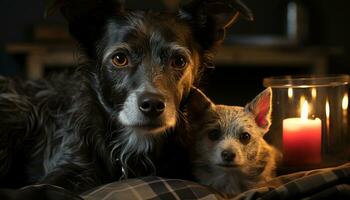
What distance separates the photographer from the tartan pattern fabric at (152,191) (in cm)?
126

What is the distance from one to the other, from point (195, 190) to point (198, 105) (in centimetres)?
32

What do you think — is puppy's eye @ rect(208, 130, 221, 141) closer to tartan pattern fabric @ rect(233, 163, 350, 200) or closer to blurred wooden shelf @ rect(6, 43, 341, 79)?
tartan pattern fabric @ rect(233, 163, 350, 200)

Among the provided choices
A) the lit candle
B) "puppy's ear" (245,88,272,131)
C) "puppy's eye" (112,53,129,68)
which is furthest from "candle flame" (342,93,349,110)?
"puppy's eye" (112,53,129,68)

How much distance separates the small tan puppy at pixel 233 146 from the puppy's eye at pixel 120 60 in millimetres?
224

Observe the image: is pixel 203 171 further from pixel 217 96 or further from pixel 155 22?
pixel 217 96

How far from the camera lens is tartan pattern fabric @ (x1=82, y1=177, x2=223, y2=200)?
1.26 meters

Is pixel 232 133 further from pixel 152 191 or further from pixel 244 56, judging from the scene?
pixel 244 56

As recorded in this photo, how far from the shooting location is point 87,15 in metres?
1.68

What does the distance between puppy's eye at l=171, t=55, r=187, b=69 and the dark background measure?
2.66 m

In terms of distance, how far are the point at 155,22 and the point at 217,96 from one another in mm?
3029

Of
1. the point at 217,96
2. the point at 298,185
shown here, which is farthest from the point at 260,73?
the point at 298,185

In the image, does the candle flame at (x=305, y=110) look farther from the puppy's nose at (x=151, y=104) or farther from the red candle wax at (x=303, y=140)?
the puppy's nose at (x=151, y=104)

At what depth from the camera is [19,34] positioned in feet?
14.3

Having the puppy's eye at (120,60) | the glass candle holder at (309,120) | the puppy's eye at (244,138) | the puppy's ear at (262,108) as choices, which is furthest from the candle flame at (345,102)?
the puppy's eye at (120,60)
